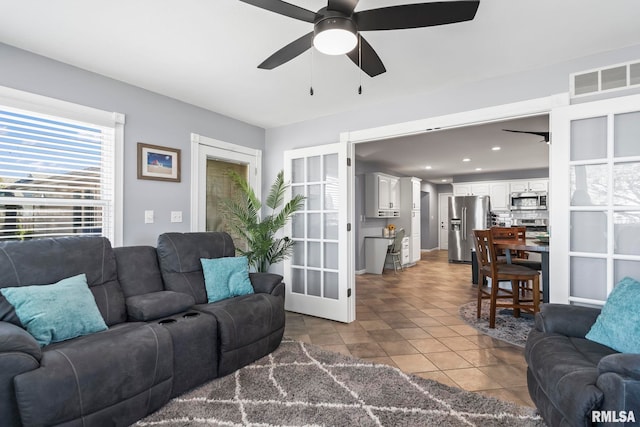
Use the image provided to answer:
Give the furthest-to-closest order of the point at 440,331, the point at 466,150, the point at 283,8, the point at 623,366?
the point at 466,150 → the point at 440,331 → the point at 283,8 → the point at 623,366

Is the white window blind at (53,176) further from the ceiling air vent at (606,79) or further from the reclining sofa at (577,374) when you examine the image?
the ceiling air vent at (606,79)

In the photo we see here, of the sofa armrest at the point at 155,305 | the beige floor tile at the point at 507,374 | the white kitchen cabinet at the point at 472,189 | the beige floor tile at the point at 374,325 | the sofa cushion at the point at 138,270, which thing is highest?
the white kitchen cabinet at the point at 472,189

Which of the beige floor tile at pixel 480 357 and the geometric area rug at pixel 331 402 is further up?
the geometric area rug at pixel 331 402

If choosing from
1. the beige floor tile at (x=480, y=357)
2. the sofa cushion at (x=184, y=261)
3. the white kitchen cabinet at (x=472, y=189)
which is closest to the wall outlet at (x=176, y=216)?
the sofa cushion at (x=184, y=261)

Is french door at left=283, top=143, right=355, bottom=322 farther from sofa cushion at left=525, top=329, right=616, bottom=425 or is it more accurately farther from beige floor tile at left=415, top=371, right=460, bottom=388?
sofa cushion at left=525, top=329, right=616, bottom=425

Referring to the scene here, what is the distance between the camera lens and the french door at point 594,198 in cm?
236

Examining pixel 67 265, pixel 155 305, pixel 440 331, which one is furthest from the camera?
pixel 440 331

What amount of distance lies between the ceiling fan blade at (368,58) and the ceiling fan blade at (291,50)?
268 millimetres

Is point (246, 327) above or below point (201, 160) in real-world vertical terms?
below

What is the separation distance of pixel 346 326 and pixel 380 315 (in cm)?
61

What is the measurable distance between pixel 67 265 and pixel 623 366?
316 centimetres

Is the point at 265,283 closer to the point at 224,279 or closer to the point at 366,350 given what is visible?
the point at 224,279

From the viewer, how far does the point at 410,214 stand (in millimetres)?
8383

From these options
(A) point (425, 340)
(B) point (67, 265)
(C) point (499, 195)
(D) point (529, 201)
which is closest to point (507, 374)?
(A) point (425, 340)
